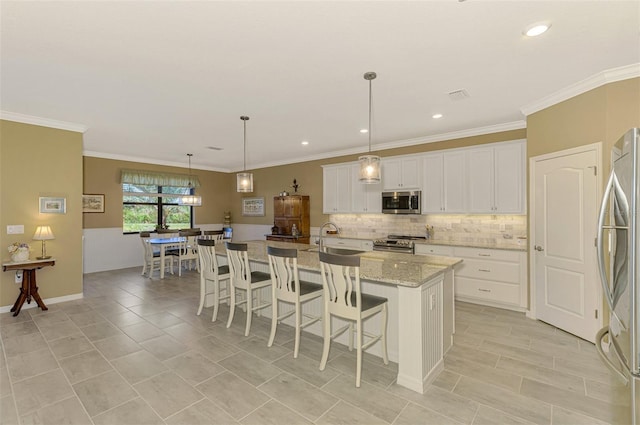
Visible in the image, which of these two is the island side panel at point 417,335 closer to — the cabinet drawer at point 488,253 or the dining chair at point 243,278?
the dining chair at point 243,278

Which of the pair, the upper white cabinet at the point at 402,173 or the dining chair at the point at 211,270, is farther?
the upper white cabinet at the point at 402,173

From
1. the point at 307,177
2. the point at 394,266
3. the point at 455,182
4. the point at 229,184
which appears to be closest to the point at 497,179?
the point at 455,182

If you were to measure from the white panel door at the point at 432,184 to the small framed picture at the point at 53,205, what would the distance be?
18.8 ft

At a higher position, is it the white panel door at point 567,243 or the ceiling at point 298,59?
the ceiling at point 298,59

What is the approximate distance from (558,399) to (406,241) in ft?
9.58

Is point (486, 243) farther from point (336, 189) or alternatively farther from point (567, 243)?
point (336, 189)

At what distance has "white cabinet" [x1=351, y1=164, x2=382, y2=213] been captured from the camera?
5750 mm

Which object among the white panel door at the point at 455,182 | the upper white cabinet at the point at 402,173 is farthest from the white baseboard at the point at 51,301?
the white panel door at the point at 455,182

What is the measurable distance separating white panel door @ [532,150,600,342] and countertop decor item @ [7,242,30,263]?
675 cm

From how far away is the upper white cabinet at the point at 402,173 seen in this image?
520 centimetres

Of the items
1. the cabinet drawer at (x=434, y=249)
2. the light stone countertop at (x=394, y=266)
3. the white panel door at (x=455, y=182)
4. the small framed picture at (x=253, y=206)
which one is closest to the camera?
the light stone countertop at (x=394, y=266)

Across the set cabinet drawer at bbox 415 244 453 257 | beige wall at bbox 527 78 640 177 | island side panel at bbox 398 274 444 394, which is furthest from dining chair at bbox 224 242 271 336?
beige wall at bbox 527 78 640 177

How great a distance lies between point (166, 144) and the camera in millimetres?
5875

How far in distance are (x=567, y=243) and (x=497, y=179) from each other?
135 centimetres
